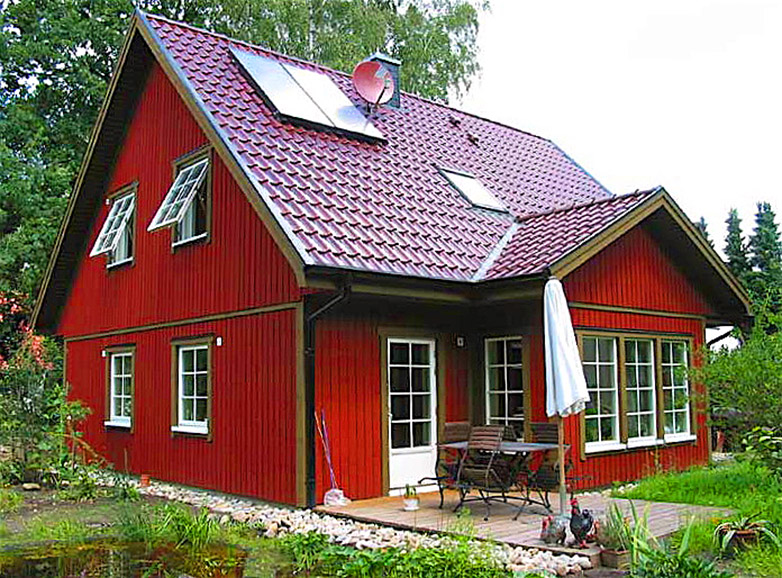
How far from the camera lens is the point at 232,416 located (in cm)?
1062

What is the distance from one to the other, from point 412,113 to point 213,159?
4.66m

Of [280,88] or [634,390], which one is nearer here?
[634,390]

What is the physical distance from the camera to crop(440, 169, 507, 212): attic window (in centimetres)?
1262

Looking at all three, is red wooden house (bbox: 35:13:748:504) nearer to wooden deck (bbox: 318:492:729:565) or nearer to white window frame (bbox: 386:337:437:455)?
white window frame (bbox: 386:337:437:455)

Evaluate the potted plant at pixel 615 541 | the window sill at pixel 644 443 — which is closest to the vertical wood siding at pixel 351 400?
the potted plant at pixel 615 541

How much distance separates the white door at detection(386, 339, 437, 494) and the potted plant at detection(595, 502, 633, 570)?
12.1 feet

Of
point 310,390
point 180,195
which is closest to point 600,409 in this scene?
point 310,390

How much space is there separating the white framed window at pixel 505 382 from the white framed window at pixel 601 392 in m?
0.85

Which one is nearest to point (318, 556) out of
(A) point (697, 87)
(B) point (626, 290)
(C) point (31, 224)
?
(B) point (626, 290)

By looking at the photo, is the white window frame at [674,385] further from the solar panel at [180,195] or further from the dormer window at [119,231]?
the dormer window at [119,231]

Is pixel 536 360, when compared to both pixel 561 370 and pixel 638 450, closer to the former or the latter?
pixel 638 450

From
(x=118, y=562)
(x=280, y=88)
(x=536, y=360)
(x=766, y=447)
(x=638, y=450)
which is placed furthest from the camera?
(x=280, y=88)

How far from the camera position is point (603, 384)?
11.3m

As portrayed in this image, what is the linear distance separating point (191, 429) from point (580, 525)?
607 centimetres
